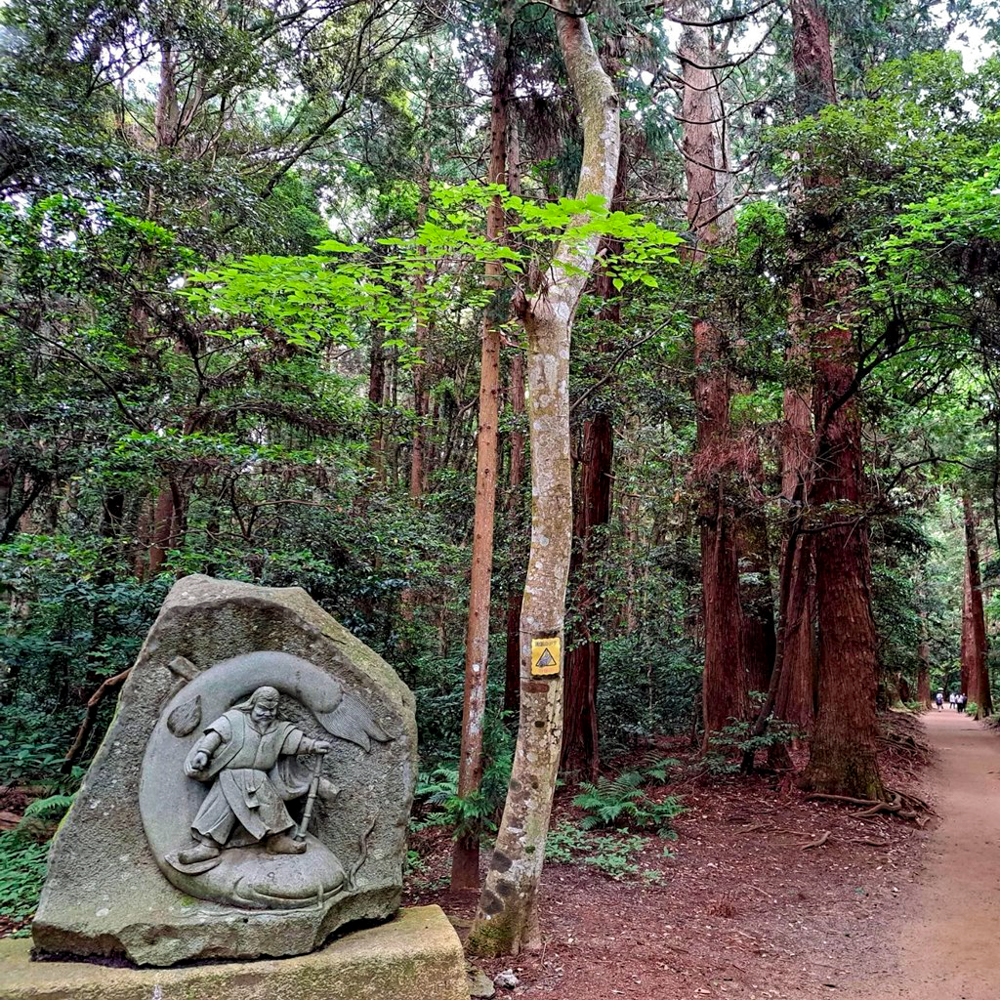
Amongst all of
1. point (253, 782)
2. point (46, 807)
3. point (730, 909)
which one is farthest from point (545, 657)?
point (46, 807)

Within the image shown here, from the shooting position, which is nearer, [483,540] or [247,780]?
[247,780]

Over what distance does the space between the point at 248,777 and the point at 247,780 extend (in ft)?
0.05

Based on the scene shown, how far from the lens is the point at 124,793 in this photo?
139 inches

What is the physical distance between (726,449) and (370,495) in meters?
4.48

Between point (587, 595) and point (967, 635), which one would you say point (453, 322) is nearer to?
point (587, 595)

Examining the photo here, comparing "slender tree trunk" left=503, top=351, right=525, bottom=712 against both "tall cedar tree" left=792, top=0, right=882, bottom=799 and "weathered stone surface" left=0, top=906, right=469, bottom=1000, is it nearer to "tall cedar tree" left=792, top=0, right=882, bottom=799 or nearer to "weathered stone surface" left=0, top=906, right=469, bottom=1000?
"tall cedar tree" left=792, top=0, right=882, bottom=799

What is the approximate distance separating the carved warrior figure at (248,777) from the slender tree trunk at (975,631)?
17906mm

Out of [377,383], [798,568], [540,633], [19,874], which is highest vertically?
[377,383]

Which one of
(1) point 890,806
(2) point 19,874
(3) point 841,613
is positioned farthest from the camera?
(3) point 841,613

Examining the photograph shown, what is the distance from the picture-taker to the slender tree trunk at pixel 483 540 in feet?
15.7

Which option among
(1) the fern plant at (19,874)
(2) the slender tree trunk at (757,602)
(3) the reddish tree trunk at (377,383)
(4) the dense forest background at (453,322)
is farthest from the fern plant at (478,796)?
(3) the reddish tree trunk at (377,383)

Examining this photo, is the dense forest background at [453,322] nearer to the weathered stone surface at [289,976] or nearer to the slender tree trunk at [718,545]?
the slender tree trunk at [718,545]

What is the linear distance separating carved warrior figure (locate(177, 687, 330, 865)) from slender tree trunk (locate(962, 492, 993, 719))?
58.7ft

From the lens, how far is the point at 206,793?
11.8 ft
